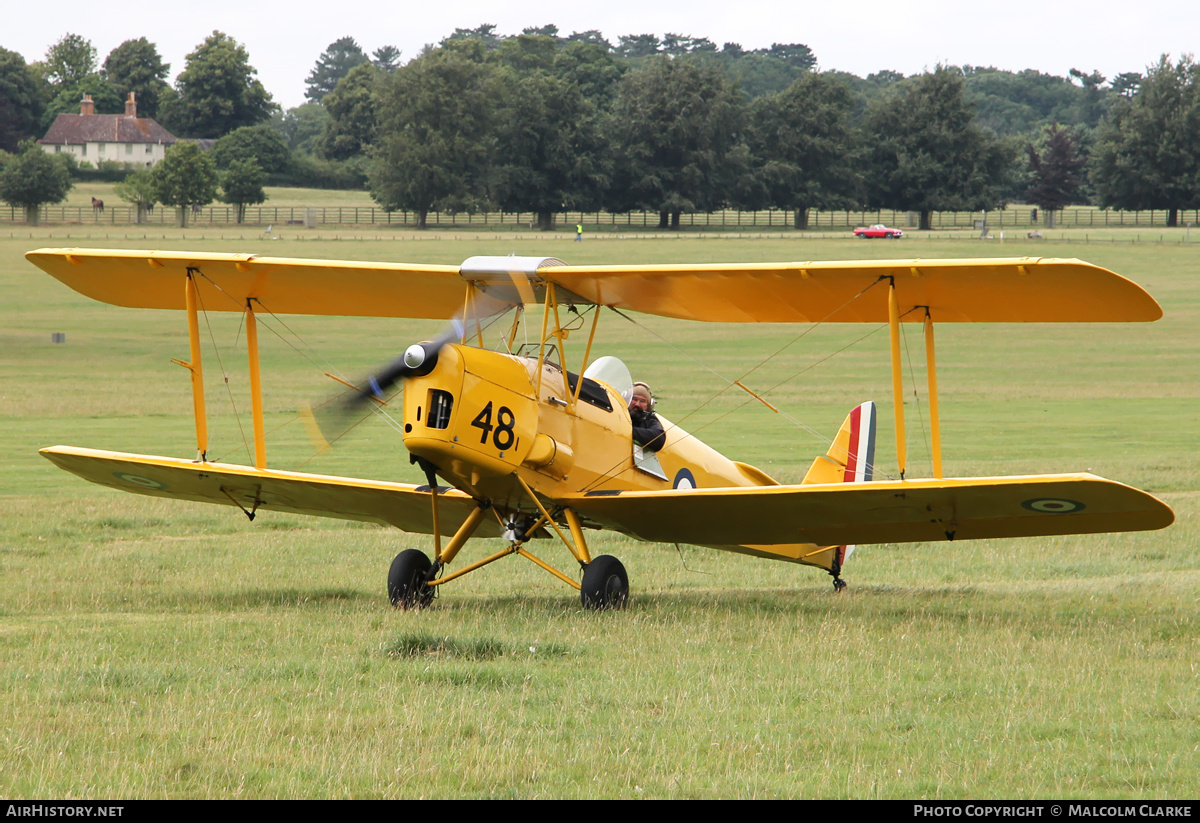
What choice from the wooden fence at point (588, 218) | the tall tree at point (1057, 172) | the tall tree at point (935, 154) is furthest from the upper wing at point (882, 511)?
the tall tree at point (1057, 172)

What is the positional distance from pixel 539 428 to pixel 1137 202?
11151cm

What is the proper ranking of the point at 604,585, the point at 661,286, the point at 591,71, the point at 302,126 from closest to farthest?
1. the point at 604,585
2. the point at 661,286
3. the point at 591,71
4. the point at 302,126

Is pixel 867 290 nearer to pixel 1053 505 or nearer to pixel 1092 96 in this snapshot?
pixel 1053 505

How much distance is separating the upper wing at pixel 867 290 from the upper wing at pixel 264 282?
1430mm

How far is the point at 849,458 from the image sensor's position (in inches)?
492

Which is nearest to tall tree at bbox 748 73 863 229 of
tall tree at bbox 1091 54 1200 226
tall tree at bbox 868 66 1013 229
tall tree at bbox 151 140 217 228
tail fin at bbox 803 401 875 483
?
tall tree at bbox 868 66 1013 229

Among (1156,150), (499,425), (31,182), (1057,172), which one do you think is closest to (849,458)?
(499,425)

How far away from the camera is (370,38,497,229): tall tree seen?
9862 cm

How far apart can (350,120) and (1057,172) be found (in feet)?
227

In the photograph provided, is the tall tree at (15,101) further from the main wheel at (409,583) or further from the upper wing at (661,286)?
the main wheel at (409,583)

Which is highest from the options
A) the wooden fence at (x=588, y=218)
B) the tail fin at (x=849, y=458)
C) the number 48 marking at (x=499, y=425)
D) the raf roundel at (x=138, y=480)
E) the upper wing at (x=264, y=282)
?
the wooden fence at (x=588, y=218)

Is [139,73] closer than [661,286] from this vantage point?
No

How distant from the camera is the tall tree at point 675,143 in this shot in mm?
101312
